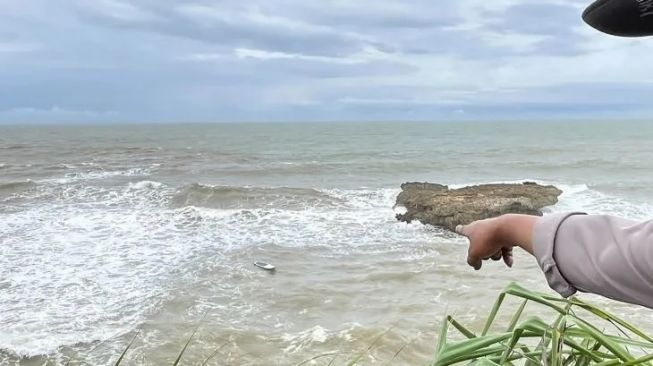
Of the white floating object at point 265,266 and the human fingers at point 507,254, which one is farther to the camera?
the white floating object at point 265,266

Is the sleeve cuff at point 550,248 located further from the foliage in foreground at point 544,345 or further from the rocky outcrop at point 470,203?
the rocky outcrop at point 470,203

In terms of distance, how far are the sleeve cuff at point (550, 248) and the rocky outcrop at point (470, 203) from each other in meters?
12.9

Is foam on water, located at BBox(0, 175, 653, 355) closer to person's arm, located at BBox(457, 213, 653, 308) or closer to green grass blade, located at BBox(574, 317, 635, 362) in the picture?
green grass blade, located at BBox(574, 317, 635, 362)

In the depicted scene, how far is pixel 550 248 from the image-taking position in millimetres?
898

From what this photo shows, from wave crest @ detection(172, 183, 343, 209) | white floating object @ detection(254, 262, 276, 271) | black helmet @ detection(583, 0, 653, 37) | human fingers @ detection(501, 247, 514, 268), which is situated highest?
black helmet @ detection(583, 0, 653, 37)

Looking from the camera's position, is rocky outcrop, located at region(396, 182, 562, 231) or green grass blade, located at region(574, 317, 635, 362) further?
rocky outcrop, located at region(396, 182, 562, 231)

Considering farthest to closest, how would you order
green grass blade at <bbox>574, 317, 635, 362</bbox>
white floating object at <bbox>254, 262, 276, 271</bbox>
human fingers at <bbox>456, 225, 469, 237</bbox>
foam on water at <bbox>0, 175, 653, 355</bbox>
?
white floating object at <bbox>254, 262, 276, 271</bbox>, foam on water at <bbox>0, 175, 653, 355</bbox>, human fingers at <bbox>456, 225, 469, 237</bbox>, green grass blade at <bbox>574, 317, 635, 362</bbox>

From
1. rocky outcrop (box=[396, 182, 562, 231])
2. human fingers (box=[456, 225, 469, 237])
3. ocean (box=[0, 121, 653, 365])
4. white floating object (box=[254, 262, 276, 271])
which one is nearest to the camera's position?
human fingers (box=[456, 225, 469, 237])

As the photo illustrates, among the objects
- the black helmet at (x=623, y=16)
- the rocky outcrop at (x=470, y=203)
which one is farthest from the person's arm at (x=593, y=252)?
the rocky outcrop at (x=470, y=203)

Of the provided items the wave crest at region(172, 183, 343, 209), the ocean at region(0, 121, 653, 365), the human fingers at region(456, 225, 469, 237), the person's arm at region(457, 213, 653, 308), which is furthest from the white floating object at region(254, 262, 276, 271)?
the person's arm at region(457, 213, 653, 308)

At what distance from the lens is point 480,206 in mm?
14211

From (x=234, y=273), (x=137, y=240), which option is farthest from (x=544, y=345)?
(x=137, y=240)

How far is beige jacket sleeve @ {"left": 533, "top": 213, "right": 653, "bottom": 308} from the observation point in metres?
0.81

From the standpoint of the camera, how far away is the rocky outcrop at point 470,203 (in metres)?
14.1
